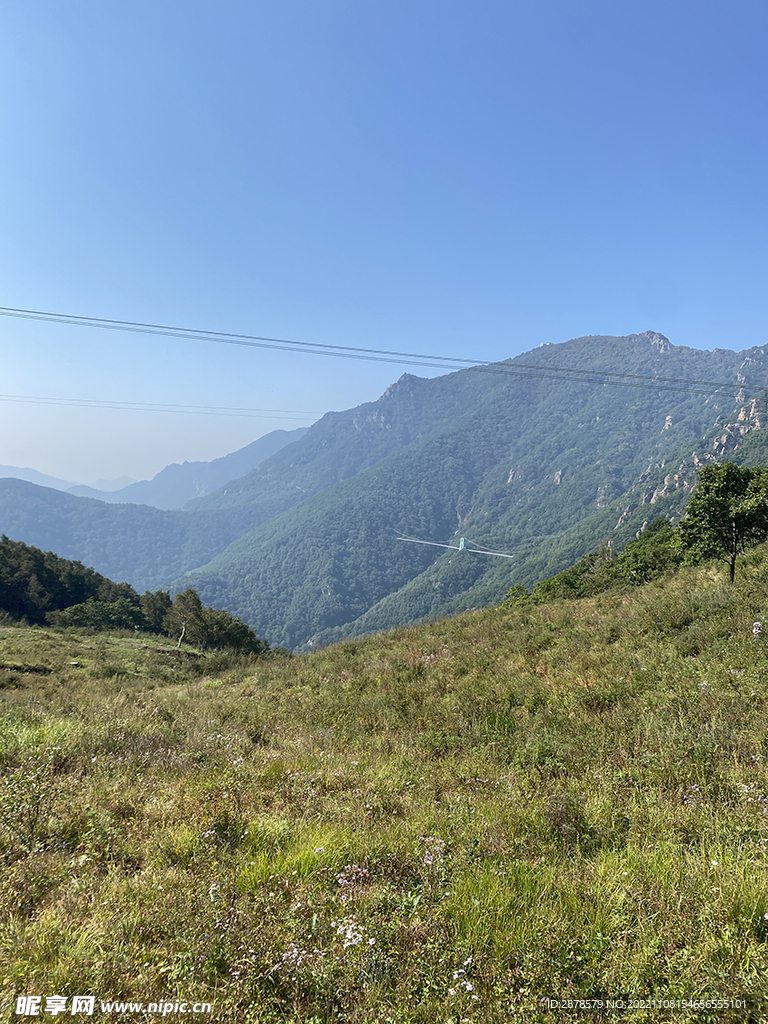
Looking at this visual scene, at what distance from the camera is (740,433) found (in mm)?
189625

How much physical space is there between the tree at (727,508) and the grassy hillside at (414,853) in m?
8.20

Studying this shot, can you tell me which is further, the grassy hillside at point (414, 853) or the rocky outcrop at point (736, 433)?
the rocky outcrop at point (736, 433)

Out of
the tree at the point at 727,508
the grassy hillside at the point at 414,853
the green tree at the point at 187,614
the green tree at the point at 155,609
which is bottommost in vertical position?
the green tree at the point at 155,609

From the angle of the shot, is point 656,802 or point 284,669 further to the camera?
point 284,669

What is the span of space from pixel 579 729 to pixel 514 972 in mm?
4719

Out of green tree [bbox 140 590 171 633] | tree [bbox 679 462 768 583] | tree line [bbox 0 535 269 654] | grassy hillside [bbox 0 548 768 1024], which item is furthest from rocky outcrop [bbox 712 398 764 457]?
grassy hillside [bbox 0 548 768 1024]

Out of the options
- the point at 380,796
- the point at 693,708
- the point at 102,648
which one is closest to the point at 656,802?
the point at 693,708

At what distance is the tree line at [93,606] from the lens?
48062 millimetres

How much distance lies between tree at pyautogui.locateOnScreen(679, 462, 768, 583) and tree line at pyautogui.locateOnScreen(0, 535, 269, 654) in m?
37.9

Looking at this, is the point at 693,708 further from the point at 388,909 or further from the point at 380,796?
the point at 388,909

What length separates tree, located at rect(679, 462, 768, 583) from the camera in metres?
14.8

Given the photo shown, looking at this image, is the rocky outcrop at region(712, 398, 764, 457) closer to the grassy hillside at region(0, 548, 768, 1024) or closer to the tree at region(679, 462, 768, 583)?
the tree at region(679, 462, 768, 583)

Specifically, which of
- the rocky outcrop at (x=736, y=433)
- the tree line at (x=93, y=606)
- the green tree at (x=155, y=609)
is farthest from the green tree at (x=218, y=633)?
the rocky outcrop at (x=736, y=433)

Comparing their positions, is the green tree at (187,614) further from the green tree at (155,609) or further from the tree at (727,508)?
the tree at (727,508)
